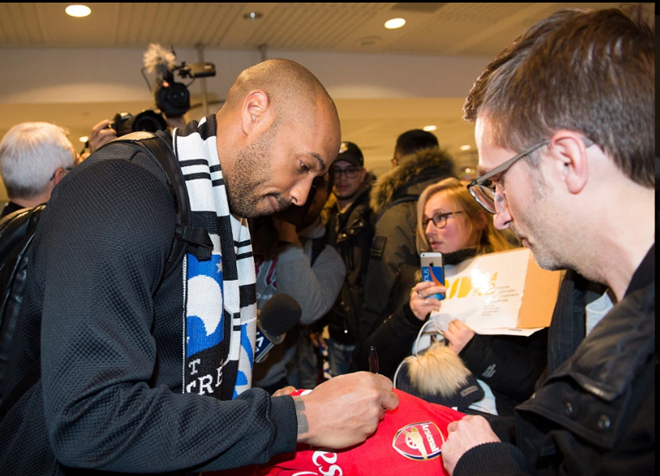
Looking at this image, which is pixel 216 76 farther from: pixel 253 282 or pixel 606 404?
pixel 606 404

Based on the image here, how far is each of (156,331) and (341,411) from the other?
0.49m

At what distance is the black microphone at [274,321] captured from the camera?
199cm

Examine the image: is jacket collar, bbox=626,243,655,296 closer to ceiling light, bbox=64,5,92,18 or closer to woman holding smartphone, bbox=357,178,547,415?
woman holding smartphone, bbox=357,178,547,415

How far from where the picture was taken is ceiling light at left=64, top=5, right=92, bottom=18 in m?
4.78

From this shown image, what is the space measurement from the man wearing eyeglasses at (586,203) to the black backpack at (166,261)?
2.42 feet

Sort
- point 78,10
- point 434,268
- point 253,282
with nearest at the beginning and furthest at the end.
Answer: point 253,282 → point 434,268 → point 78,10

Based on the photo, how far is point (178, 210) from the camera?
4.15ft

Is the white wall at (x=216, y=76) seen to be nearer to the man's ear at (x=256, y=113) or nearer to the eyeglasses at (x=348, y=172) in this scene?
the eyeglasses at (x=348, y=172)

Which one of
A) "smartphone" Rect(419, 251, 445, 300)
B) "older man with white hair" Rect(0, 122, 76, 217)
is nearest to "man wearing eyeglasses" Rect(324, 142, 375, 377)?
"smartphone" Rect(419, 251, 445, 300)

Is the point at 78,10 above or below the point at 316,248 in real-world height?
above

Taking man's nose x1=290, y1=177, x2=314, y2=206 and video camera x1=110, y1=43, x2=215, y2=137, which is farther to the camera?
video camera x1=110, y1=43, x2=215, y2=137

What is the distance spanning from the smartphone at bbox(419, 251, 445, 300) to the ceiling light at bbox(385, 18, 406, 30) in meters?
4.38

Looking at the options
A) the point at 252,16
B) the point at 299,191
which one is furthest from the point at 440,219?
the point at 252,16

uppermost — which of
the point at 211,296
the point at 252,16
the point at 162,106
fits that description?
the point at 252,16
